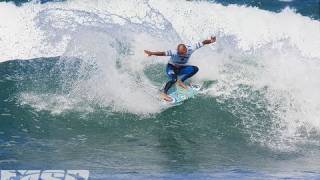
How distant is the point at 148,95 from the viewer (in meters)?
15.2

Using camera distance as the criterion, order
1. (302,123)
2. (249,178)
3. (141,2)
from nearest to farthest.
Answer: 1. (249,178)
2. (302,123)
3. (141,2)

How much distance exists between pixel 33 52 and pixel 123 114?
17.0 feet

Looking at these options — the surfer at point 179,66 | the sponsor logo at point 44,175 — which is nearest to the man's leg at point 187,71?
the surfer at point 179,66

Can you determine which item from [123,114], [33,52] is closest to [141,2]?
[33,52]

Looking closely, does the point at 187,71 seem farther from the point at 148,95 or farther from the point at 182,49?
the point at 148,95

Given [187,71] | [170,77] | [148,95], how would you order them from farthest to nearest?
[187,71], [170,77], [148,95]

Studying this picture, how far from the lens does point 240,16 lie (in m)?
22.4

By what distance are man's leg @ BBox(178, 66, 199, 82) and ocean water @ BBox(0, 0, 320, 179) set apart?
58cm

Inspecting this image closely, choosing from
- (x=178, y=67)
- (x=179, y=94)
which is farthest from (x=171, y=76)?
(x=179, y=94)

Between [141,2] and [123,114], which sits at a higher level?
[141,2]

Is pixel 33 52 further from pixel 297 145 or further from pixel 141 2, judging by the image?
pixel 297 145

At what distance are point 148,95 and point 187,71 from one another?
1184 mm

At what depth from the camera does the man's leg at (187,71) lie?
15.5 metres

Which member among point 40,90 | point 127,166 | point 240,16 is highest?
point 240,16
